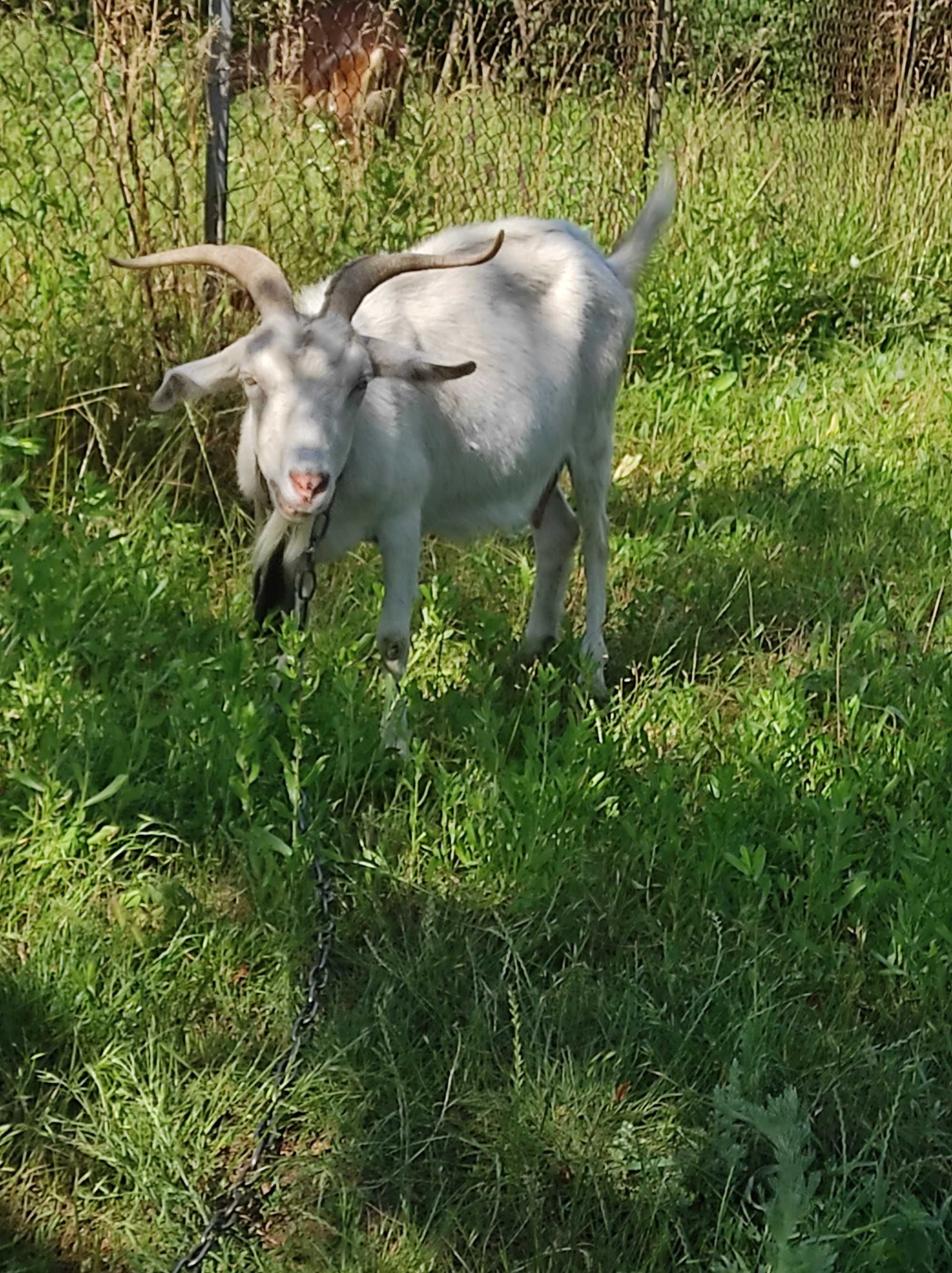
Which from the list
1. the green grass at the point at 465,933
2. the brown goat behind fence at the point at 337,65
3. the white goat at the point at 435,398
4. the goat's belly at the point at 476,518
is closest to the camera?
the green grass at the point at 465,933

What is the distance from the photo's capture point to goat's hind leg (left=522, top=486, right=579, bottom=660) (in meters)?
4.15

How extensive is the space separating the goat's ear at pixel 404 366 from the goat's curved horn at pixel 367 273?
97 mm

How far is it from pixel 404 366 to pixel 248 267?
427 mm

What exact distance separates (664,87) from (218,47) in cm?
325

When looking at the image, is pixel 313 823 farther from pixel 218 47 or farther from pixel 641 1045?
pixel 218 47

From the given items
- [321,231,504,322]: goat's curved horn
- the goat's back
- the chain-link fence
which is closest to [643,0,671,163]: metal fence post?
the chain-link fence

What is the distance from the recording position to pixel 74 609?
10.9 feet

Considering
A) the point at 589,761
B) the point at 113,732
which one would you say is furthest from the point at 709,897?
the point at 113,732

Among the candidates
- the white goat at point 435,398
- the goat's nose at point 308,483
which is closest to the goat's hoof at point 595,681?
the white goat at point 435,398

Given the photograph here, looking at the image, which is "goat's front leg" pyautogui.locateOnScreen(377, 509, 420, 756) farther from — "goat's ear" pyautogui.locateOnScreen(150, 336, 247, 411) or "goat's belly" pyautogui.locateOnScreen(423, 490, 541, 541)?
"goat's ear" pyautogui.locateOnScreen(150, 336, 247, 411)

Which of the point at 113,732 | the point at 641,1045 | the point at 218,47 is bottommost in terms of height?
the point at 641,1045

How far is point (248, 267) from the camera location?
319 centimetres

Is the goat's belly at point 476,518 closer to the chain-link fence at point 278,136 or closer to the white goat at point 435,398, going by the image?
the white goat at point 435,398

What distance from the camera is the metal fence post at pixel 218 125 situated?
169 inches
